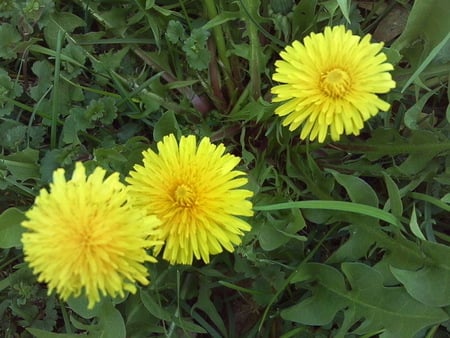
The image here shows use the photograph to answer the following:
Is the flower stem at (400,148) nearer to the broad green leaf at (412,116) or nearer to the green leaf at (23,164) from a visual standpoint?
the broad green leaf at (412,116)

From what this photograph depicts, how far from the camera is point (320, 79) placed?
47.4 inches

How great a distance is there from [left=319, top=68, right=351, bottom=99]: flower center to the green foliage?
0.73 ft

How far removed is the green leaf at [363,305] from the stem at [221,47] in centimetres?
48

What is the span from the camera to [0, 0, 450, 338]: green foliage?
55.2 inches

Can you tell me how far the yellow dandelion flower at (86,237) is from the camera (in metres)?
1.01

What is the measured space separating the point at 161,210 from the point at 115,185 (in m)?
0.14

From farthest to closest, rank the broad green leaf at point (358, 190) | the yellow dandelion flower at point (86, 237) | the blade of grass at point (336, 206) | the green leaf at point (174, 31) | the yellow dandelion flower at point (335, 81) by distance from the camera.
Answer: the green leaf at point (174, 31), the broad green leaf at point (358, 190), the blade of grass at point (336, 206), the yellow dandelion flower at point (335, 81), the yellow dandelion flower at point (86, 237)

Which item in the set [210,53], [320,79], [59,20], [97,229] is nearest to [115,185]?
[97,229]

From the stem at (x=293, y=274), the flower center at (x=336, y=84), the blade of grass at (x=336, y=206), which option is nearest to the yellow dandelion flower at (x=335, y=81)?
the flower center at (x=336, y=84)

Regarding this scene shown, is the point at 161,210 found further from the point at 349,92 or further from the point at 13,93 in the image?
the point at 13,93

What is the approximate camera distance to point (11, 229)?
1358 mm

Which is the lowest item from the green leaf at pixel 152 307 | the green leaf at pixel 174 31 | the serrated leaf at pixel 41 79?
the green leaf at pixel 152 307

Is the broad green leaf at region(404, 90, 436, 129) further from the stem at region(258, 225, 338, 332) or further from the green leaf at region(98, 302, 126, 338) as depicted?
the green leaf at region(98, 302, 126, 338)

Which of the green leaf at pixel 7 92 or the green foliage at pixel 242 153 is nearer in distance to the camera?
the green foliage at pixel 242 153
